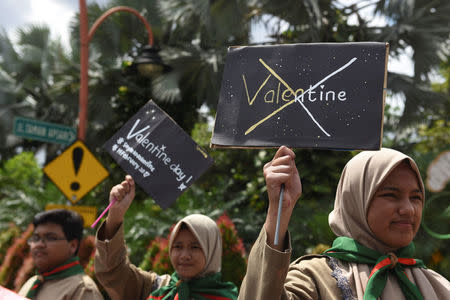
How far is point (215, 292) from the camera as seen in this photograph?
306 cm

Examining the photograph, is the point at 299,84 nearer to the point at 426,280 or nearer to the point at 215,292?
the point at 426,280

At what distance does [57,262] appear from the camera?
11.7 feet

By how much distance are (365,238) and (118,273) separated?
1569 millimetres

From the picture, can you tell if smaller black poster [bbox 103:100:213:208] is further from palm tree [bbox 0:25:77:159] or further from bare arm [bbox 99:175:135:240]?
palm tree [bbox 0:25:77:159]

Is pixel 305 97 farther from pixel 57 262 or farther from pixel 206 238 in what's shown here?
pixel 57 262

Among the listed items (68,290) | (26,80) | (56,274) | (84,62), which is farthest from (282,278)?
(26,80)

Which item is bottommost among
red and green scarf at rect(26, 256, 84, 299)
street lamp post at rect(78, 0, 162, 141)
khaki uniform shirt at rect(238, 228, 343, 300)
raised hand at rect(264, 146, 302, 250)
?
red and green scarf at rect(26, 256, 84, 299)

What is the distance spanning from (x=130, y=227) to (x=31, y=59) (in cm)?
1259

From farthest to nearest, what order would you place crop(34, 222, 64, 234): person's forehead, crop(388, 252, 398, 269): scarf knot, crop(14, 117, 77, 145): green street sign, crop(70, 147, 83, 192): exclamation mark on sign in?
crop(14, 117, 77, 145): green street sign < crop(70, 147, 83, 192): exclamation mark on sign < crop(34, 222, 64, 234): person's forehead < crop(388, 252, 398, 269): scarf knot

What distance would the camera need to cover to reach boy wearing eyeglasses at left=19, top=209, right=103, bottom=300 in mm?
3416

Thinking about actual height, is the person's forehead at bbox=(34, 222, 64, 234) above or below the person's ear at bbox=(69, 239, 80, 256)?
above

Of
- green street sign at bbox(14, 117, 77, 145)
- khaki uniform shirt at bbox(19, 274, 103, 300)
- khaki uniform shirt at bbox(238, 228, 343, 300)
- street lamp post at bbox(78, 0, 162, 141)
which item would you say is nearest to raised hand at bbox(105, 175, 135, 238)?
khaki uniform shirt at bbox(19, 274, 103, 300)

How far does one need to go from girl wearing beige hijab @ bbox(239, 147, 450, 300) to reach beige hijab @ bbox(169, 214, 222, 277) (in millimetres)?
1245

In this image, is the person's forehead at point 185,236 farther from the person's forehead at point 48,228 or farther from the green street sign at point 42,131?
the green street sign at point 42,131
